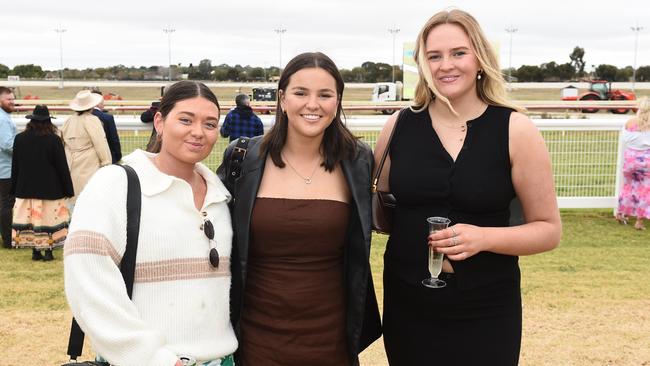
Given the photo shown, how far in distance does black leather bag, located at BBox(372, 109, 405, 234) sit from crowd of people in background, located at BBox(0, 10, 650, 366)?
1.5 inches

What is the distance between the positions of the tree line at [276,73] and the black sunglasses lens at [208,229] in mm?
75074

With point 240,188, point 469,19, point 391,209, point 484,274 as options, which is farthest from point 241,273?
point 469,19

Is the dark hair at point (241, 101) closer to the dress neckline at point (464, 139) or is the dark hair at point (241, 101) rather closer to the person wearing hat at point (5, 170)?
the person wearing hat at point (5, 170)

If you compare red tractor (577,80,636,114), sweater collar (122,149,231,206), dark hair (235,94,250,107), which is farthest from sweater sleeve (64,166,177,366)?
red tractor (577,80,636,114)

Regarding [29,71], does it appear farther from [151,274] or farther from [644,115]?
[151,274]

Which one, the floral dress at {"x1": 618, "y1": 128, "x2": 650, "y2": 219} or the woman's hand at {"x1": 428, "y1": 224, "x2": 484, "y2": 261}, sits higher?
the woman's hand at {"x1": 428, "y1": 224, "x2": 484, "y2": 261}

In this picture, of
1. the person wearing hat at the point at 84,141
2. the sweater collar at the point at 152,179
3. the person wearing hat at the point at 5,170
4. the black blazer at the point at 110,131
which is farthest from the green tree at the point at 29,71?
the sweater collar at the point at 152,179

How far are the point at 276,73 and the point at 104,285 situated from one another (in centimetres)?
8630

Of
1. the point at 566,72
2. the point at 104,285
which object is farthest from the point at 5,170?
the point at 566,72

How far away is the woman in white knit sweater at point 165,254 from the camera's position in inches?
85.2

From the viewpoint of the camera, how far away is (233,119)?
9.30m

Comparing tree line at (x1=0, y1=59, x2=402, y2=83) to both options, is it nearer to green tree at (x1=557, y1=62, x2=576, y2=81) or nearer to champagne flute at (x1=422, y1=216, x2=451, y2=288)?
green tree at (x1=557, y1=62, x2=576, y2=81)

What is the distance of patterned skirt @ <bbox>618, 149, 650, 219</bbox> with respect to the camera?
9500 millimetres

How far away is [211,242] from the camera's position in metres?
2.45
